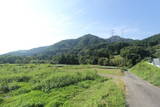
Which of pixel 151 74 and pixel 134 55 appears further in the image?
pixel 134 55

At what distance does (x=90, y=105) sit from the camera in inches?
393

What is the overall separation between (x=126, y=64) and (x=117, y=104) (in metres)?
52.0

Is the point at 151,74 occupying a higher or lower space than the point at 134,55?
lower

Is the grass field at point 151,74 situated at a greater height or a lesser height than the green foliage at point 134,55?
lesser

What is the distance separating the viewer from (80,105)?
10.4 meters

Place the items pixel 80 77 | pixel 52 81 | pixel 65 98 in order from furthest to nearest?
1. pixel 80 77
2. pixel 52 81
3. pixel 65 98

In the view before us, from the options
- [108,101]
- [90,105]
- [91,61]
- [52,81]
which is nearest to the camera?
[90,105]

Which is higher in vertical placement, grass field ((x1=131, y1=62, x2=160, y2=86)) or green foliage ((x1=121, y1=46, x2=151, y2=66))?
green foliage ((x1=121, y1=46, x2=151, y2=66))

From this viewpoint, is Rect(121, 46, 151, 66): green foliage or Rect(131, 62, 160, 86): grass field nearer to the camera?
Rect(131, 62, 160, 86): grass field

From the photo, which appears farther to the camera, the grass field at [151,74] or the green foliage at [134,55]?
the green foliage at [134,55]

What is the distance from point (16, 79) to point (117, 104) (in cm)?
1776

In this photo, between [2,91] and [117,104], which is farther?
[2,91]

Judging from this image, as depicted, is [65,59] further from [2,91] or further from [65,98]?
[65,98]

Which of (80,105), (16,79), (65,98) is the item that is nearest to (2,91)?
(16,79)
